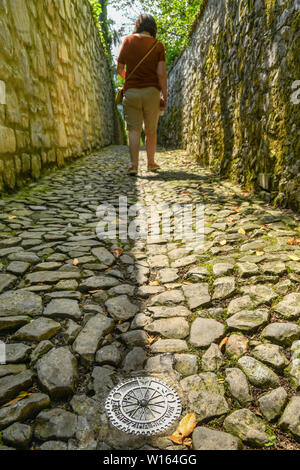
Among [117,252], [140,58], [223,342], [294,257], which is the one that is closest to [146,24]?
[140,58]

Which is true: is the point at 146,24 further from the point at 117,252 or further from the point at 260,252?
the point at 260,252

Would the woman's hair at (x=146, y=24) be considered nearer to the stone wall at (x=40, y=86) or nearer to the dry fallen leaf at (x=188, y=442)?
the stone wall at (x=40, y=86)

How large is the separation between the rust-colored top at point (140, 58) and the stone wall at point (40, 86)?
111cm

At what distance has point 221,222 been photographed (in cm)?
293

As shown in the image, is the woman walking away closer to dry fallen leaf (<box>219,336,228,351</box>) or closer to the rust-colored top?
the rust-colored top

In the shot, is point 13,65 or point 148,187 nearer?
point 13,65

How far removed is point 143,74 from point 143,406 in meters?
4.49

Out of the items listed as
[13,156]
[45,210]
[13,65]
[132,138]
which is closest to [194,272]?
[45,210]

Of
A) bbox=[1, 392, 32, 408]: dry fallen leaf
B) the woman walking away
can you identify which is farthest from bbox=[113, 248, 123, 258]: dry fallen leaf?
the woman walking away

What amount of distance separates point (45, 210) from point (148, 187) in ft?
5.40

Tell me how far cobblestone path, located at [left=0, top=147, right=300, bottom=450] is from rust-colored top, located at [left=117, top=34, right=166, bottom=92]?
107 inches

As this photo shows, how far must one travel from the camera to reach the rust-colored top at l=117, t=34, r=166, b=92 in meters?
4.53

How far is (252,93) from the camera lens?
359 centimetres
